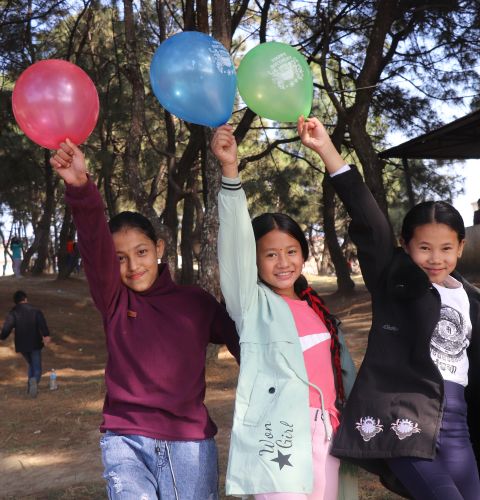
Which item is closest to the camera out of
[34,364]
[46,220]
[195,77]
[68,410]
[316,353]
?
[316,353]

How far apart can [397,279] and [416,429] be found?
18.2 inches

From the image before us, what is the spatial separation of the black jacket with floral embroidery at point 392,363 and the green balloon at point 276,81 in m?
0.44

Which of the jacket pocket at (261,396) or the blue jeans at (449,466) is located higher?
the jacket pocket at (261,396)

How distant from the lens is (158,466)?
6.51 ft

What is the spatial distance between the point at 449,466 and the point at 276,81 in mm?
1439

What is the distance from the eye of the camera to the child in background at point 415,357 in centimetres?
191

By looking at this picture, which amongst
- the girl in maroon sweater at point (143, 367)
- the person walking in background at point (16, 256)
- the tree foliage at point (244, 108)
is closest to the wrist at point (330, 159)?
the girl in maroon sweater at point (143, 367)

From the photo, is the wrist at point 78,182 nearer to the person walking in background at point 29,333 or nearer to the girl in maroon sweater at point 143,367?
the girl in maroon sweater at point 143,367

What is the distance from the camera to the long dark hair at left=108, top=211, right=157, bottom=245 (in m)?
2.26

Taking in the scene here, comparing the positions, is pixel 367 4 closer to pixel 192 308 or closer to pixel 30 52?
pixel 30 52

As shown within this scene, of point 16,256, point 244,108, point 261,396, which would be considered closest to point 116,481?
point 261,396

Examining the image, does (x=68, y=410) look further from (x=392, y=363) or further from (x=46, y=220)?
(x=46, y=220)

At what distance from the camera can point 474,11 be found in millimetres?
9594

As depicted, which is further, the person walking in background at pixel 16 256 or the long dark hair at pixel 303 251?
the person walking in background at pixel 16 256
